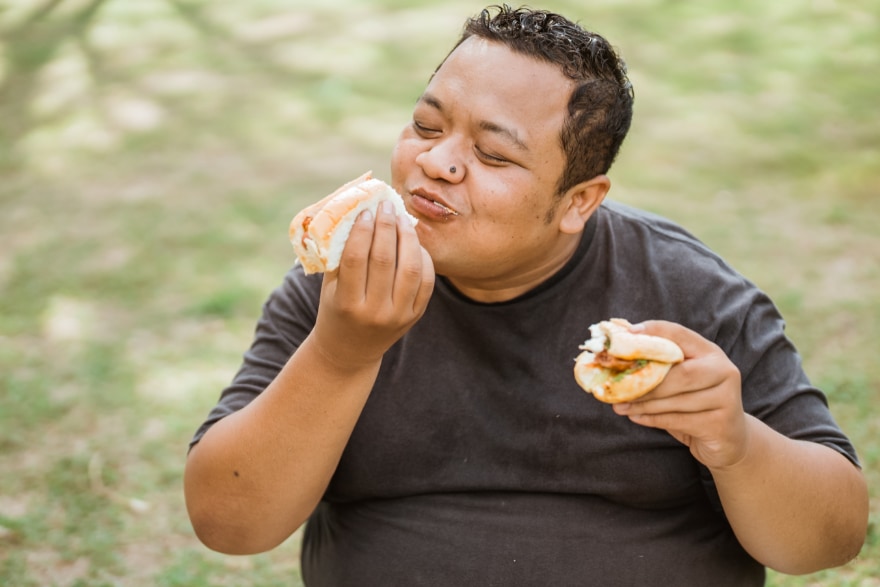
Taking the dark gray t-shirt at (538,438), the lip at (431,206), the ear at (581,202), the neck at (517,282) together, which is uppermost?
the lip at (431,206)

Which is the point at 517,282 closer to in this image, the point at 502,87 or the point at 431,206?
the point at 431,206

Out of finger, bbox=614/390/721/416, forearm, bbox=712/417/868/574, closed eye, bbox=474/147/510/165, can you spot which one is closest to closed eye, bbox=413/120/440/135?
closed eye, bbox=474/147/510/165

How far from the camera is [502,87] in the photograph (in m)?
2.23

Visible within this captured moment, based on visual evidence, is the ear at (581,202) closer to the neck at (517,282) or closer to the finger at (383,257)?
the neck at (517,282)

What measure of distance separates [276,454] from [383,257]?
547mm

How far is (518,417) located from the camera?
7.71 ft

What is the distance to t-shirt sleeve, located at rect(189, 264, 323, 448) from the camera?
2.35 metres

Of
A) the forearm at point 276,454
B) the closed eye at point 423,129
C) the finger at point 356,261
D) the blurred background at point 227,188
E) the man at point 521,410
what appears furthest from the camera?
the blurred background at point 227,188

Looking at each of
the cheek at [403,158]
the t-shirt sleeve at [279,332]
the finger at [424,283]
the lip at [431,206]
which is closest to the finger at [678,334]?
the finger at [424,283]

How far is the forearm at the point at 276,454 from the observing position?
6.67 feet

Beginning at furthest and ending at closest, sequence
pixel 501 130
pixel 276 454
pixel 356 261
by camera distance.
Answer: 1. pixel 501 130
2. pixel 276 454
3. pixel 356 261

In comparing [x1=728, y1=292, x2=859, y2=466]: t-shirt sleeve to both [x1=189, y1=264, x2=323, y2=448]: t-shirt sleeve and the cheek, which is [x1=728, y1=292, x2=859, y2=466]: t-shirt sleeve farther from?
[x1=189, y1=264, x2=323, y2=448]: t-shirt sleeve

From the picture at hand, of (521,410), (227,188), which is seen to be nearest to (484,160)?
(521,410)

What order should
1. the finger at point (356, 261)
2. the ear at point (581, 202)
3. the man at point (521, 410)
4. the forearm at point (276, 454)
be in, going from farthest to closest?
the ear at point (581, 202) → the man at point (521, 410) → the forearm at point (276, 454) → the finger at point (356, 261)
